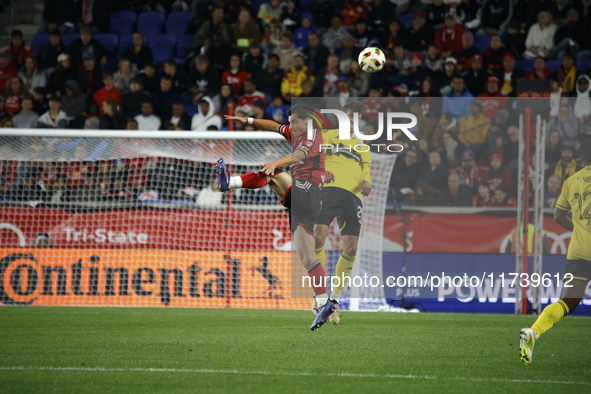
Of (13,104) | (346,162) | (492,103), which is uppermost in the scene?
(13,104)

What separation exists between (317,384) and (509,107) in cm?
735

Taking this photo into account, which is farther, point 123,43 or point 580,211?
point 123,43

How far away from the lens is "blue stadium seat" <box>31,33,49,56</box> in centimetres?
1727

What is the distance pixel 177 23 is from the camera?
57.4 ft

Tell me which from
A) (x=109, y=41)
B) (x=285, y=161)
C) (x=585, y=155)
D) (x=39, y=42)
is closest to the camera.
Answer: (x=585, y=155)

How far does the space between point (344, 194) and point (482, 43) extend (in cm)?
744

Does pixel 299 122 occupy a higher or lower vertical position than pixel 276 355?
higher

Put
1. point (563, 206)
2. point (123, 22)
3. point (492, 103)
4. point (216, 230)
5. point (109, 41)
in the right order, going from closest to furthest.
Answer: point (563, 206), point (492, 103), point (216, 230), point (109, 41), point (123, 22)

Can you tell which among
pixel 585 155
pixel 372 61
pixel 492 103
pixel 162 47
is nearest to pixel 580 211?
pixel 585 155

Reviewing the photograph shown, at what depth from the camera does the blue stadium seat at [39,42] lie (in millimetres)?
17266

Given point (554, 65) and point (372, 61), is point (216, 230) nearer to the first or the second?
point (372, 61)

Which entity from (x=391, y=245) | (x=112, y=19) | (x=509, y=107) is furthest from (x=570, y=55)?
(x=112, y=19)

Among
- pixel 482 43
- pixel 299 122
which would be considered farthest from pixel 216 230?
pixel 482 43

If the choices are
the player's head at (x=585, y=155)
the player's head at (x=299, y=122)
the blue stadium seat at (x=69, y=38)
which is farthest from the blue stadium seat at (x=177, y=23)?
the player's head at (x=585, y=155)
